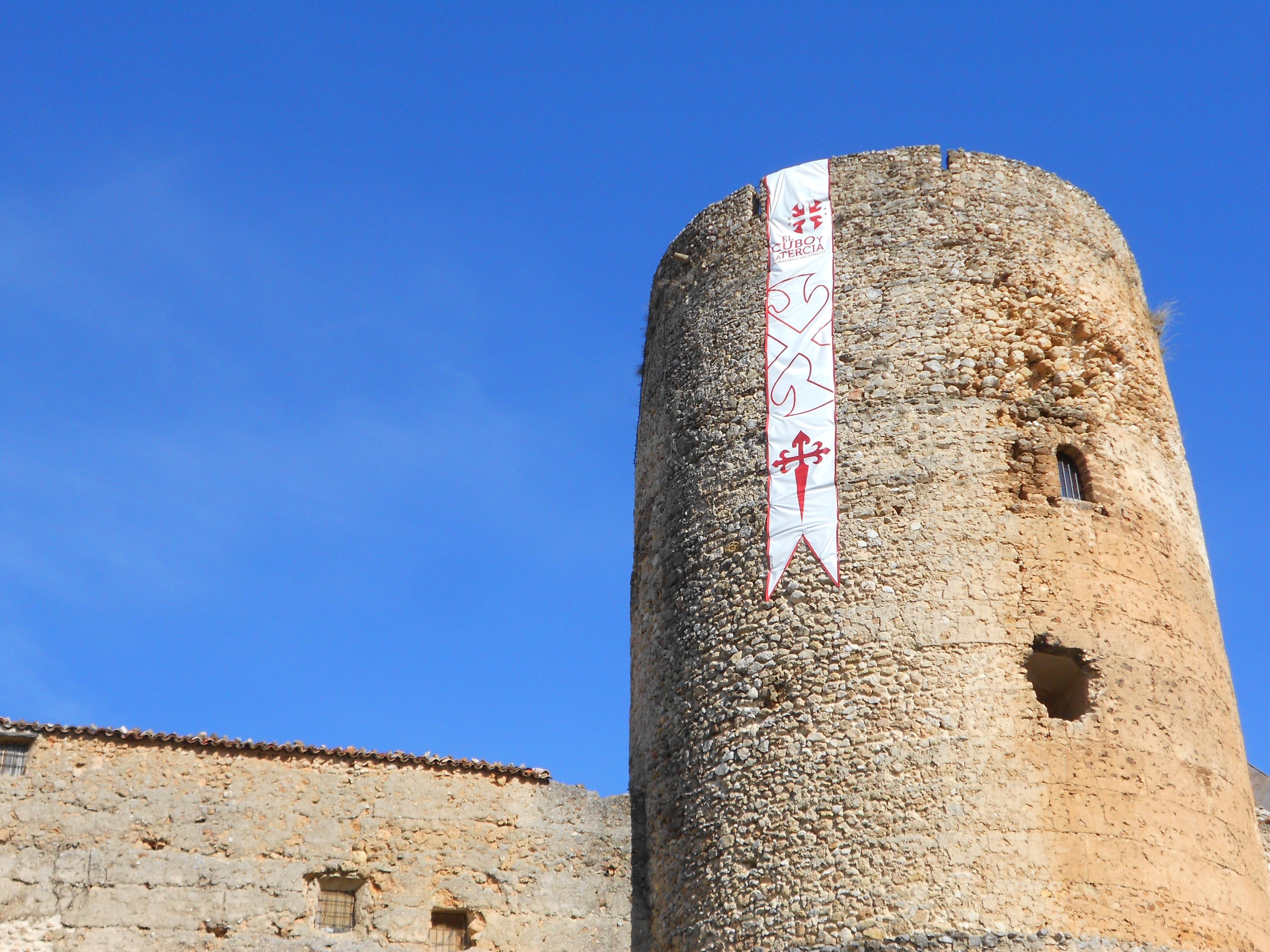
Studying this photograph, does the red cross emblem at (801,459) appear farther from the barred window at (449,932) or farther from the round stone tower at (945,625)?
the barred window at (449,932)

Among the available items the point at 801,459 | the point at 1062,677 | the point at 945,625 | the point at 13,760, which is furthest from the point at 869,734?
the point at 13,760

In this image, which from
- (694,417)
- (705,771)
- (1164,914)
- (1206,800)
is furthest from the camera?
(694,417)

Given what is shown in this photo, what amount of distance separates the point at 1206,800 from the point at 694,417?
5959 mm

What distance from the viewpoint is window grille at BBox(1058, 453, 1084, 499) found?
13.5 metres

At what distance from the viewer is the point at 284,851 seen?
539 inches

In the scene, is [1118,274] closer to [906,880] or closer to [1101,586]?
[1101,586]

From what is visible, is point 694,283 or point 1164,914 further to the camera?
point 694,283

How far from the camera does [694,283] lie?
15.9m

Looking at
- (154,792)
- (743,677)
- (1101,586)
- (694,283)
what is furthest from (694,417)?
(154,792)

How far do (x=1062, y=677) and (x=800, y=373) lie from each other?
12.3ft

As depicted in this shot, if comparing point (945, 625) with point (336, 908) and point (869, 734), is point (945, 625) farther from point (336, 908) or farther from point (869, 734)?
point (336, 908)

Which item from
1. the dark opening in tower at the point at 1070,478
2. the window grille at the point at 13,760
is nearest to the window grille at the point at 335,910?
the window grille at the point at 13,760

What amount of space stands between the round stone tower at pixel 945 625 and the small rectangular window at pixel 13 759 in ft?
18.6

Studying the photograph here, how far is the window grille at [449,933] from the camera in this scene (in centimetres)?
1382
